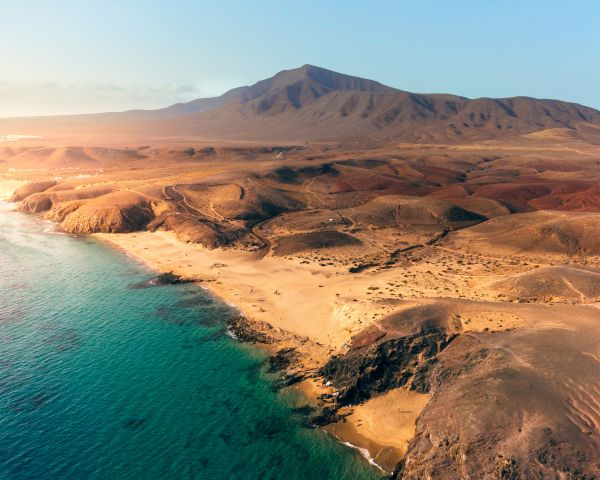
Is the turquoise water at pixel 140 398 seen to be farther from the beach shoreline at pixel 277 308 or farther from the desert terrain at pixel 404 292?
the desert terrain at pixel 404 292

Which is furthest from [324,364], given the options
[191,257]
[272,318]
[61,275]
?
[61,275]

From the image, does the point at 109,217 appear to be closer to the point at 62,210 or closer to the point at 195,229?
the point at 62,210

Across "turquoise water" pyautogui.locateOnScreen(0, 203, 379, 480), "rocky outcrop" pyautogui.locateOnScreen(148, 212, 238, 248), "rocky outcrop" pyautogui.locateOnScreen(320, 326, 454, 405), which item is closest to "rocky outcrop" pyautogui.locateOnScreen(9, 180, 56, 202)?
"rocky outcrop" pyautogui.locateOnScreen(148, 212, 238, 248)

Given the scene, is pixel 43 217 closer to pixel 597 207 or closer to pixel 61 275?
pixel 61 275

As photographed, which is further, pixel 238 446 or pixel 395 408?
pixel 395 408

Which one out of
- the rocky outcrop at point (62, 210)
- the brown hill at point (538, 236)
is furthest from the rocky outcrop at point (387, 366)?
the rocky outcrop at point (62, 210)

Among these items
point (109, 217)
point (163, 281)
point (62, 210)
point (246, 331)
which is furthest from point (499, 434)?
point (62, 210)
